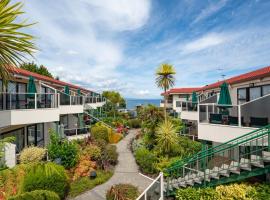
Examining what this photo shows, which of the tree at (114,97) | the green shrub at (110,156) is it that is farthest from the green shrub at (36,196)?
the tree at (114,97)

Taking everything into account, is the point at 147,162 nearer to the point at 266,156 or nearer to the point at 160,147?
the point at 160,147

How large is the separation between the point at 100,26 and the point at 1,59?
10142 millimetres

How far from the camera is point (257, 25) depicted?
16.2 m

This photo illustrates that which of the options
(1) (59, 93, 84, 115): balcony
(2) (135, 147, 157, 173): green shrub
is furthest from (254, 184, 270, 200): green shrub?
(1) (59, 93, 84, 115): balcony

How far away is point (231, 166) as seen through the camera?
10.8 meters

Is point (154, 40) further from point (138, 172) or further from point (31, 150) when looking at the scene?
point (31, 150)

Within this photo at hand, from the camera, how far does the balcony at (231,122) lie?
466 inches

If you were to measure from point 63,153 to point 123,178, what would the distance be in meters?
4.69

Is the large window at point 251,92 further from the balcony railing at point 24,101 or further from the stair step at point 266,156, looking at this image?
the balcony railing at point 24,101

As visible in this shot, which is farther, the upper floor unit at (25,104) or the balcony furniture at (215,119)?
the upper floor unit at (25,104)

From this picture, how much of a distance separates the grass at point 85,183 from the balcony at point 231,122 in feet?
24.0

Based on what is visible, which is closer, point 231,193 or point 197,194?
point 231,193

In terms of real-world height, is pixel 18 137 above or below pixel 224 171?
above

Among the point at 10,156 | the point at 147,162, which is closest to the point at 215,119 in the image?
the point at 147,162
